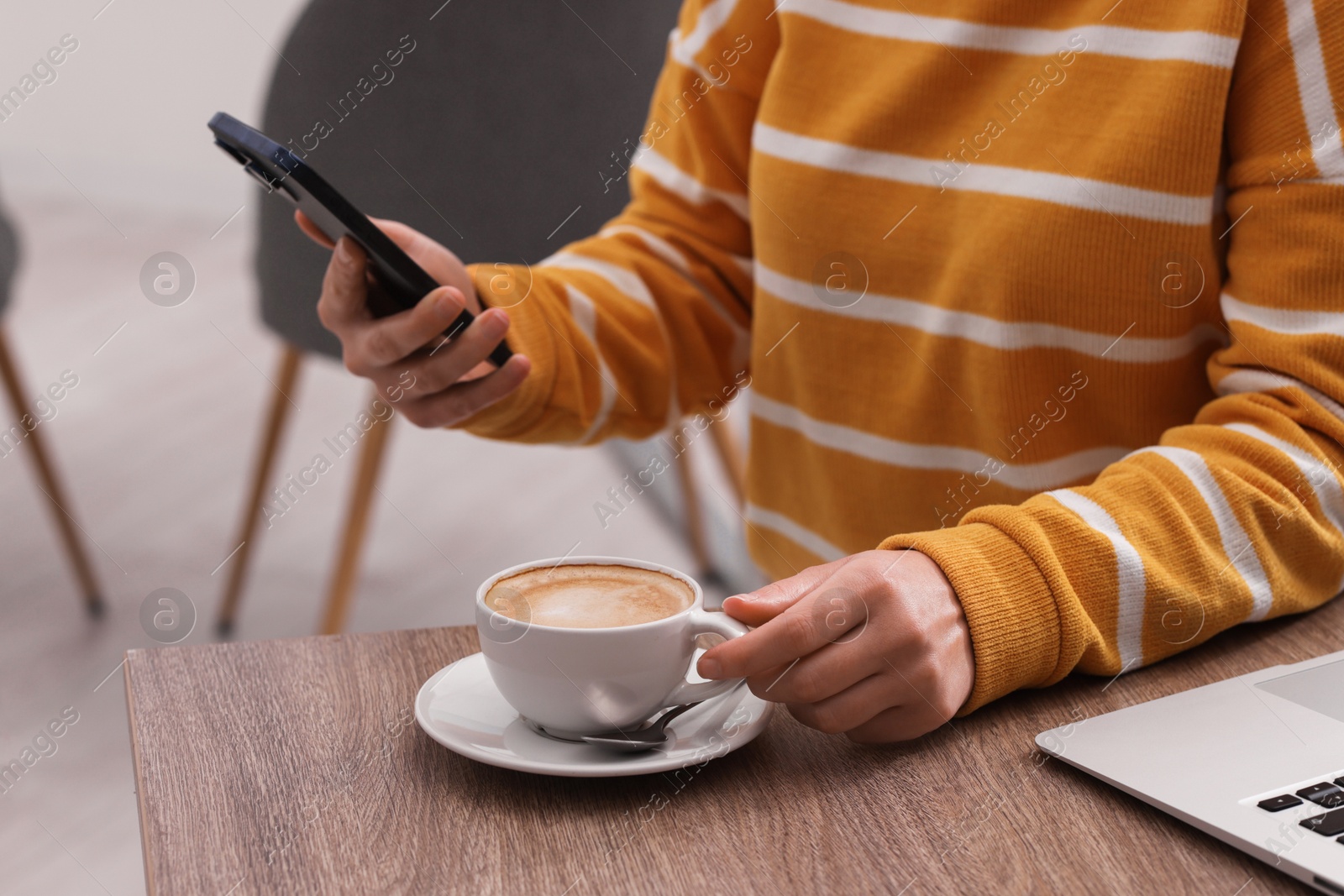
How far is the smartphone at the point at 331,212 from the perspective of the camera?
0.56 metres

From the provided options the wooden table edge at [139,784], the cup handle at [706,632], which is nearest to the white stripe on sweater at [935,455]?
the cup handle at [706,632]

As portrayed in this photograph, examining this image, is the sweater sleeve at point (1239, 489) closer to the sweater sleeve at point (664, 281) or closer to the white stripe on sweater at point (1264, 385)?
the white stripe on sweater at point (1264, 385)

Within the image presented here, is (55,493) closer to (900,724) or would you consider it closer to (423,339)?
(423,339)

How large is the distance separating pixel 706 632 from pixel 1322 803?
213 millimetres

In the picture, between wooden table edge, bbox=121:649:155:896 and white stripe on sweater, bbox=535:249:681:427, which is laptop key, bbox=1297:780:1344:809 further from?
white stripe on sweater, bbox=535:249:681:427

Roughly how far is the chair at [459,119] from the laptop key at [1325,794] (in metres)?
1.06

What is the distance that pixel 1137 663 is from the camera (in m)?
0.50

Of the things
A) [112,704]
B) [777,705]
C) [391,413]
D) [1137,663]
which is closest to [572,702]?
[777,705]

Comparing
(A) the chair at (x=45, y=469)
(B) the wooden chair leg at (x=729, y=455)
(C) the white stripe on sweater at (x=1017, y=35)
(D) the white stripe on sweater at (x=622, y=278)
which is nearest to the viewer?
(C) the white stripe on sweater at (x=1017, y=35)

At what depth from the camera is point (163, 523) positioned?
6.07 ft

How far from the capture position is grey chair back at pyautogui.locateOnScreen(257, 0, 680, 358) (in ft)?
4.07

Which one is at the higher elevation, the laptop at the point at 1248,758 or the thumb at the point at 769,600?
the thumb at the point at 769,600

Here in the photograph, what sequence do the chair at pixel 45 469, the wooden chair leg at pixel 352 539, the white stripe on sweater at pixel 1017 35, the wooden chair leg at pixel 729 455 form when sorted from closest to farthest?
the white stripe on sweater at pixel 1017 35 < the wooden chair leg at pixel 352 539 < the chair at pixel 45 469 < the wooden chair leg at pixel 729 455

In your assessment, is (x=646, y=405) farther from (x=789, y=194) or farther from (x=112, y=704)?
(x=112, y=704)
